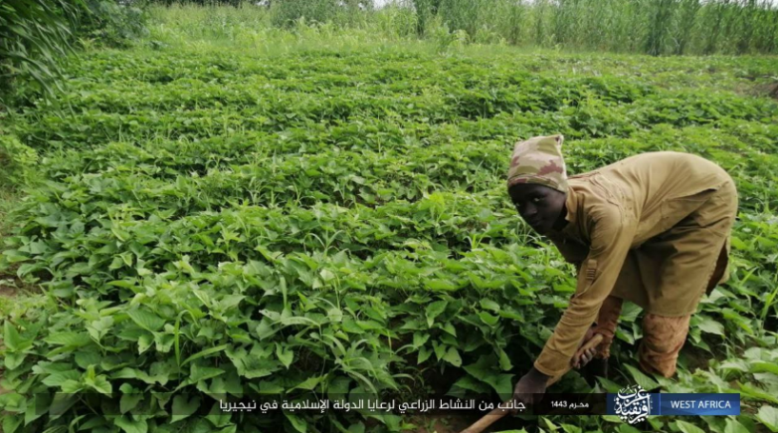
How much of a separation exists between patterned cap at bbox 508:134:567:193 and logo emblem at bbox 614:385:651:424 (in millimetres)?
986

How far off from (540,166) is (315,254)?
4.65ft

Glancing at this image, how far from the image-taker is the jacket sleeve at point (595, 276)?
2.10 m

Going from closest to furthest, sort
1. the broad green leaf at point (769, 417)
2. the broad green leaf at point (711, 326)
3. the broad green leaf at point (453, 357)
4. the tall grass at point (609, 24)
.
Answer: the broad green leaf at point (769, 417)
the broad green leaf at point (453, 357)
the broad green leaf at point (711, 326)
the tall grass at point (609, 24)

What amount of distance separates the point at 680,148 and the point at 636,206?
3.67m

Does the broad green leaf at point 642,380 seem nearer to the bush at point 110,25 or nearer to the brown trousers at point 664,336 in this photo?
the brown trousers at point 664,336

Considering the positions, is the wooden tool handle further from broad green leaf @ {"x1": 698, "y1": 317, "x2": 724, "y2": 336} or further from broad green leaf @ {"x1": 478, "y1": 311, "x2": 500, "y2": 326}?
broad green leaf @ {"x1": 698, "y1": 317, "x2": 724, "y2": 336}

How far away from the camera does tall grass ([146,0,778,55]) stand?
41.0ft

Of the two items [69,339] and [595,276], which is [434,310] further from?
[69,339]

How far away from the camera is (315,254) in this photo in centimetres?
296

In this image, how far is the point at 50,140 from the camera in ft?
17.4

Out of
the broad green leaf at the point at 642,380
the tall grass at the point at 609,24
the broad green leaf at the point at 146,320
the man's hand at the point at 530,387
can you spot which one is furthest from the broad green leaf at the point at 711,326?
the tall grass at the point at 609,24

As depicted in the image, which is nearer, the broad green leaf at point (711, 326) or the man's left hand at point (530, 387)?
the man's left hand at point (530, 387)

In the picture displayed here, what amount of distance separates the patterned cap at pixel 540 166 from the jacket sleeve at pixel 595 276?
0.72 feet

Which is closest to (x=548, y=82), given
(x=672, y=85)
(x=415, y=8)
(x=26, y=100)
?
(x=672, y=85)
